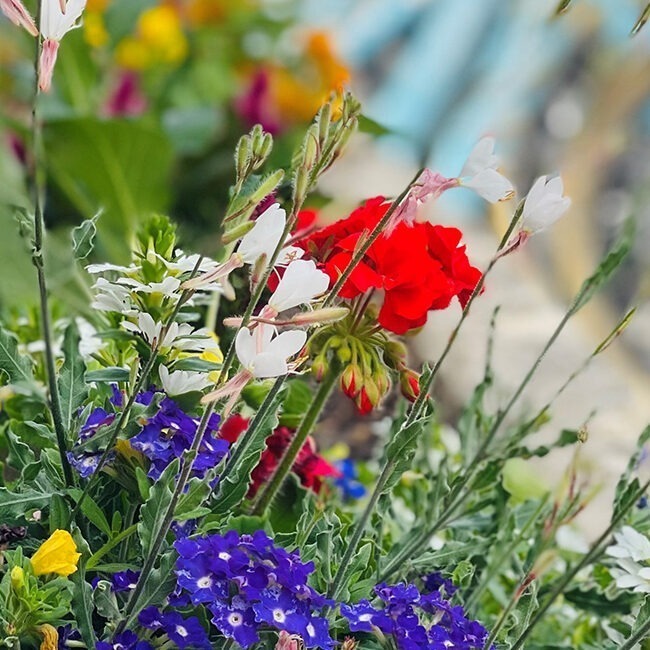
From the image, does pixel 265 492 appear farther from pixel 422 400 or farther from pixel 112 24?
pixel 112 24

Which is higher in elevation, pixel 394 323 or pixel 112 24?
pixel 394 323

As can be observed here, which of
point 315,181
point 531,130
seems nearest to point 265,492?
point 315,181

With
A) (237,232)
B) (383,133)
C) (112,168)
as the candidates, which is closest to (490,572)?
(237,232)

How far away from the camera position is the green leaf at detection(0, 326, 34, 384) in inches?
17.3

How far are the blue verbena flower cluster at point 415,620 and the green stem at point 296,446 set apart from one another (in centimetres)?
9

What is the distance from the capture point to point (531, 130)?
2479 millimetres

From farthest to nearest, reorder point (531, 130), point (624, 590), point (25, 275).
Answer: point (531, 130) → point (25, 275) → point (624, 590)

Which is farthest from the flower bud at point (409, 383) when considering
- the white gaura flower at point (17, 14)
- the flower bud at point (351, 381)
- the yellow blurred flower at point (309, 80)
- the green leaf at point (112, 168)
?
the yellow blurred flower at point (309, 80)

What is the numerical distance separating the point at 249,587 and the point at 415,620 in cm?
8

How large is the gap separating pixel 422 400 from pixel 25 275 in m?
0.90

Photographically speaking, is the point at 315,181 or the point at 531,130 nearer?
the point at 315,181

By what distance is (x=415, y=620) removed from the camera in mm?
437

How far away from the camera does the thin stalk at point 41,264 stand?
1.09 feet

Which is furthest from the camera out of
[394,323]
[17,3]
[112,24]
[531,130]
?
[531,130]
